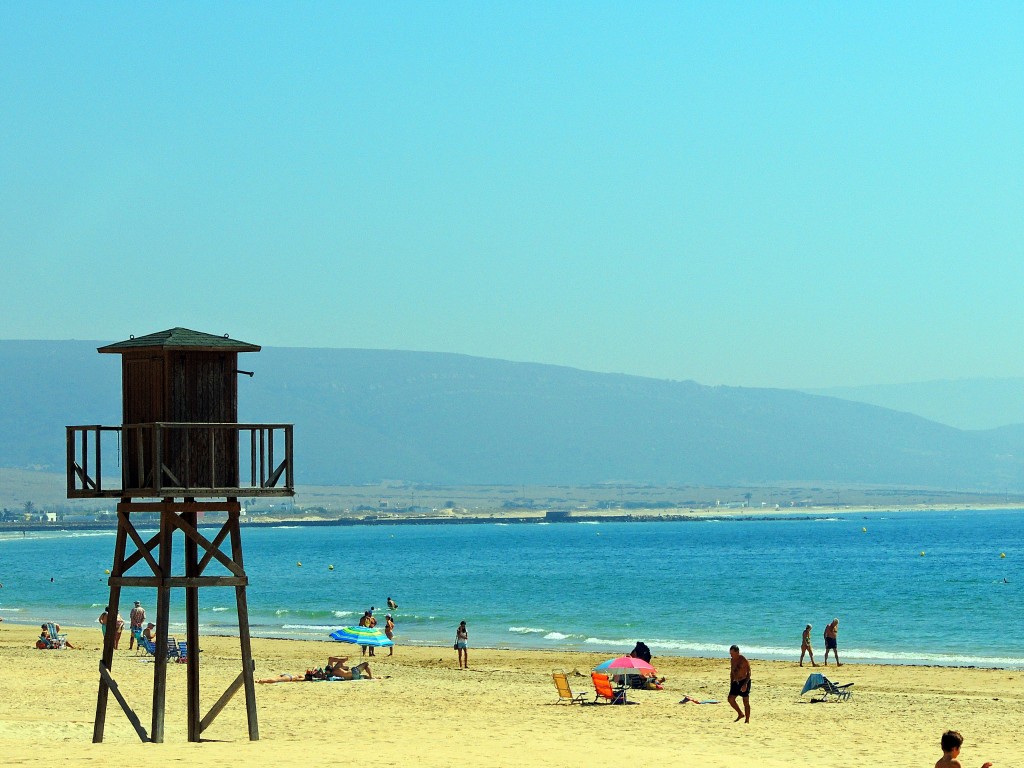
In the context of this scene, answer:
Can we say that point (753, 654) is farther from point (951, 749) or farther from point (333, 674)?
point (951, 749)

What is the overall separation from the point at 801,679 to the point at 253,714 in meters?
16.3

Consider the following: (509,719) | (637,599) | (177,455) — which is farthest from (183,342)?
(637,599)

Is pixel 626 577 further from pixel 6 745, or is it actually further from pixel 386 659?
pixel 6 745

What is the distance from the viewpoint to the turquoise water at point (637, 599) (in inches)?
1940

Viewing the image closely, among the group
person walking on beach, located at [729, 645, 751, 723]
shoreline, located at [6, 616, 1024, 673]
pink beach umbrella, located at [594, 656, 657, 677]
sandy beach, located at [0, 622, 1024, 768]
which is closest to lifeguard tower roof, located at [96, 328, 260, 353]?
sandy beach, located at [0, 622, 1024, 768]

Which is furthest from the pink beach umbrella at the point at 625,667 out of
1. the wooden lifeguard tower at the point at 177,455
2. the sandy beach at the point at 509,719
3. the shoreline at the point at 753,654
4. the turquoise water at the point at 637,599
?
the turquoise water at the point at 637,599

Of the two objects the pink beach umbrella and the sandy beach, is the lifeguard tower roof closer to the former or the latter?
→ the sandy beach

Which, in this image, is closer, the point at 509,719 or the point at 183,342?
the point at 183,342

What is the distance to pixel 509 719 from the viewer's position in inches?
987

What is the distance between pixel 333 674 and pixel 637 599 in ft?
134

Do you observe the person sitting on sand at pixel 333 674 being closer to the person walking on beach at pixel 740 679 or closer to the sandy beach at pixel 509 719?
the sandy beach at pixel 509 719

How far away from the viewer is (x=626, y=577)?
9394 centimetres

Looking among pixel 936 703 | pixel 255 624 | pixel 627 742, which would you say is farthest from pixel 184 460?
pixel 255 624

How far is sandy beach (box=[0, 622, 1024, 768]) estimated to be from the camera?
1958cm
